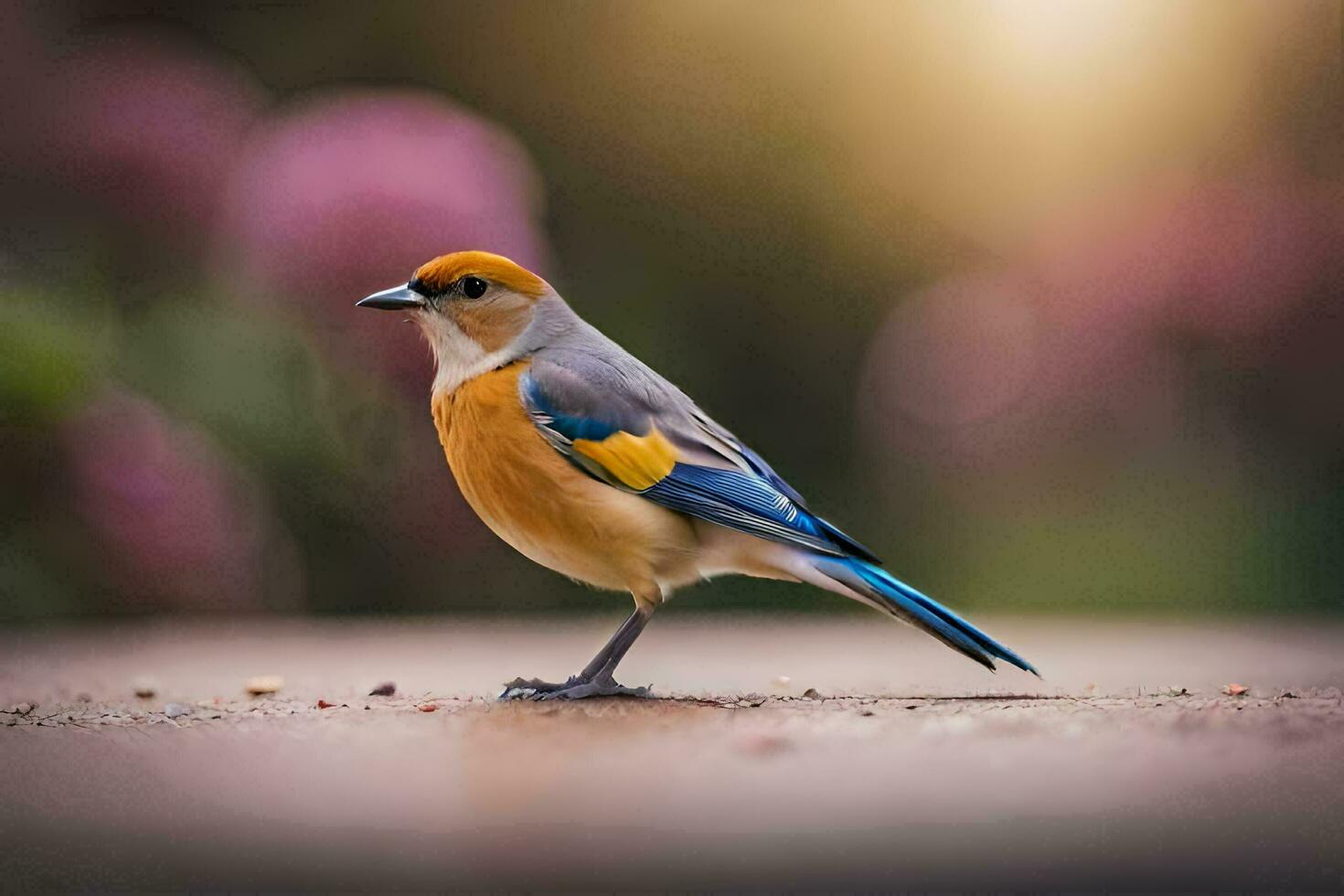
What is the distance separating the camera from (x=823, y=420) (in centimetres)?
509

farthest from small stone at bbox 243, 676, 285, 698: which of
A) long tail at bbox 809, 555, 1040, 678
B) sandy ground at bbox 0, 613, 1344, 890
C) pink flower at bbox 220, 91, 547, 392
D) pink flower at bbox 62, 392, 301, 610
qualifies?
pink flower at bbox 220, 91, 547, 392

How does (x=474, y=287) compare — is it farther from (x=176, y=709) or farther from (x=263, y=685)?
(x=176, y=709)

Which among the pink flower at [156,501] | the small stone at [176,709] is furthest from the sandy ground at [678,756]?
the pink flower at [156,501]

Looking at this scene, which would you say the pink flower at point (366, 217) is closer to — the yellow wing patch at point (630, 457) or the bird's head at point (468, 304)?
the bird's head at point (468, 304)

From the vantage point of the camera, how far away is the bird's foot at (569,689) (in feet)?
7.34

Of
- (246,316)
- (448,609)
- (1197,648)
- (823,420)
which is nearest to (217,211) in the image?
(246,316)

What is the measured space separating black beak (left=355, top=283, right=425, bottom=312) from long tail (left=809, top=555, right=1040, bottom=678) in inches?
30.3

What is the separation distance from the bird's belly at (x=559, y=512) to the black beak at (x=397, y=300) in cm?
27

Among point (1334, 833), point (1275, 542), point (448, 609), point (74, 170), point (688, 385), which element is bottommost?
point (1334, 833)

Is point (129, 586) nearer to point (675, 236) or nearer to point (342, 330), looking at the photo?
point (342, 330)

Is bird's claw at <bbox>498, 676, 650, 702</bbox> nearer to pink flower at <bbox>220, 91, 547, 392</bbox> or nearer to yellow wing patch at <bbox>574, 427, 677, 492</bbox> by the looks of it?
yellow wing patch at <bbox>574, 427, 677, 492</bbox>

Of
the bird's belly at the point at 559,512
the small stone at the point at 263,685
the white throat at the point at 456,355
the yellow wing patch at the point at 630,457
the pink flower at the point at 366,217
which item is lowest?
the small stone at the point at 263,685

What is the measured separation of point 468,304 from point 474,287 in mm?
31

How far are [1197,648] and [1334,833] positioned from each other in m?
2.01
